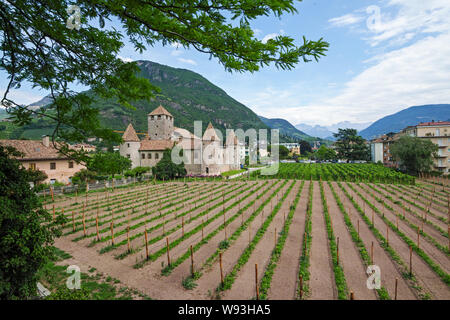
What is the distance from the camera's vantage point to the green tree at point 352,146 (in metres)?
71.5

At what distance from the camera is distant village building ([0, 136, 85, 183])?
2397cm

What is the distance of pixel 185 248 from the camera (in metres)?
9.85

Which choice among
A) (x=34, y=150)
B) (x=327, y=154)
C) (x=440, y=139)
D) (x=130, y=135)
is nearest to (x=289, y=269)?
(x=34, y=150)

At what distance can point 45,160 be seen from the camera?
999 inches

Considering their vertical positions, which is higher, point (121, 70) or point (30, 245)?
point (121, 70)

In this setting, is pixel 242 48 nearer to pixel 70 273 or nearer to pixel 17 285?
pixel 17 285

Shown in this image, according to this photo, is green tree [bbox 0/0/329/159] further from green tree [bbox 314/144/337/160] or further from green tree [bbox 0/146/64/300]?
green tree [bbox 314/144/337/160]

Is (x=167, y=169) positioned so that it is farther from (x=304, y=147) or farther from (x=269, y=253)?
(x=304, y=147)

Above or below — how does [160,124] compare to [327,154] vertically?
above

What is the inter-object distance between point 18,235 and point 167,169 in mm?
31900

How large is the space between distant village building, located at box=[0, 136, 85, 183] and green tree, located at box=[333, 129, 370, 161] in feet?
257

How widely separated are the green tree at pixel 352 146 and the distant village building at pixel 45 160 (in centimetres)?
7844
